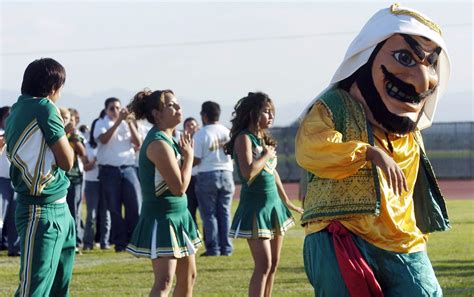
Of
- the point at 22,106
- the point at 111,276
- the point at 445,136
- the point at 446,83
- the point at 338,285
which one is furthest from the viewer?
the point at 445,136

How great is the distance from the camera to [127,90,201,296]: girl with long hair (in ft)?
24.9

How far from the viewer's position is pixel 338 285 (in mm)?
5219

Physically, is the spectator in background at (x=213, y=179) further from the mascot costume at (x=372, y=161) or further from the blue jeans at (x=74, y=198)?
the mascot costume at (x=372, y=161)

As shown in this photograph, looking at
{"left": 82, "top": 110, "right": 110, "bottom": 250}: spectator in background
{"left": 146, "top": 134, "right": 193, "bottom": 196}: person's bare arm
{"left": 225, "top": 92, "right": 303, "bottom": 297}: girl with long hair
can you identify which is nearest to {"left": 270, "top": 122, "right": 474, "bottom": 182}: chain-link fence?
{"left": 82, "top": 110, "right": 110, "bottom": 250}: spectator in background

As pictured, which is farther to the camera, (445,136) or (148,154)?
(445,136)

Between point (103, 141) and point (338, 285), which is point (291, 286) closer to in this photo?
point (103, 141)

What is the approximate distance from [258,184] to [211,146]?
209 inches

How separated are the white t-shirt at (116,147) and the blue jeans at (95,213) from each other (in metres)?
0.95

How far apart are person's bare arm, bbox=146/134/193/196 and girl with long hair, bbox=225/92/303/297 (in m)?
1.18

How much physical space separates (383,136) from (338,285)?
82 centimetres

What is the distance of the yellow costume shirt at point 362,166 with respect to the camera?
512cm

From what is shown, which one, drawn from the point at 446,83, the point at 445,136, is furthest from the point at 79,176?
the point at 445,136

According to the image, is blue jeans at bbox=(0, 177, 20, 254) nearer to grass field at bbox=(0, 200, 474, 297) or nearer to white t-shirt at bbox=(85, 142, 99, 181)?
grass field at bbox=(0, 200, 474, 297)

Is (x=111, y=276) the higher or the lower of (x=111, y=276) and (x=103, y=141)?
the lower
